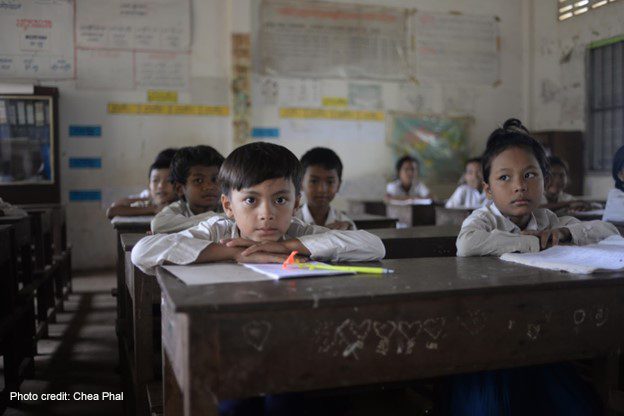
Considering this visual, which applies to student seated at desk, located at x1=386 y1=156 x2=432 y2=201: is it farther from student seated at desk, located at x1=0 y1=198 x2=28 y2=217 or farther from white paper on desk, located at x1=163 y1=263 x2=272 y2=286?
white paper on desk, located at x1=163 y1=263 x2=272 y2=286

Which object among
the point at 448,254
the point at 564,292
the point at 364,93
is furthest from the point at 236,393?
the point at 364,93

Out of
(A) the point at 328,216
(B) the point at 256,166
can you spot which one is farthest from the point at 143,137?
(B) the point at 256,166

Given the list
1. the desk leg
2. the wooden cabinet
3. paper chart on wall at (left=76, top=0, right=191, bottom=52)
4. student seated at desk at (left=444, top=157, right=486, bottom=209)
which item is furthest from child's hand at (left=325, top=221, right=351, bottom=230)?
the wooden cabinet

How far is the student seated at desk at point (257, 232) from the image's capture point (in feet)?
4.17

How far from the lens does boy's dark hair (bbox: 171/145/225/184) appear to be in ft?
7.79

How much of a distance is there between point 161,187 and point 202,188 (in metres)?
1.08

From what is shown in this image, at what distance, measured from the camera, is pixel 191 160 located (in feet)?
7.80

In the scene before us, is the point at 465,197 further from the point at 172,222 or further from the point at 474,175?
the point at 172,222

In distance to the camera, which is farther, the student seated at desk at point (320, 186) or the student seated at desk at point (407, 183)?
the student seated at desk at point (407, 183)

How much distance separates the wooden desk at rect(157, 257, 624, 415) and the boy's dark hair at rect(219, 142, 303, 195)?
1.26ft

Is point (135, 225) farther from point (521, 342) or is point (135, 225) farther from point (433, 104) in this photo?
point (433, 104)

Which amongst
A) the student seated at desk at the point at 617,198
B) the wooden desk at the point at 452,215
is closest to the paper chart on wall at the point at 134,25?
the wooden desk at the point at 452,215

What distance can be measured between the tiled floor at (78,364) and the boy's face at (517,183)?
155cm

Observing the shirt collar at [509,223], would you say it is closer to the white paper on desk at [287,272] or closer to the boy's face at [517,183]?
the boy's face at [517,183]
